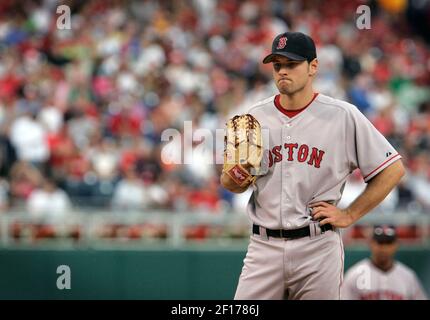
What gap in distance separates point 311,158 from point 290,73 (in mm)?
377

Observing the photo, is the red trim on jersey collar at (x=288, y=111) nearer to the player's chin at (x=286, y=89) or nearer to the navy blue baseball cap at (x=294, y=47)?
the player's chin at (x=286, y=89)

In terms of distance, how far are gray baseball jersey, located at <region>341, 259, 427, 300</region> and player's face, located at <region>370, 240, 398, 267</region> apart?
0.21 ft

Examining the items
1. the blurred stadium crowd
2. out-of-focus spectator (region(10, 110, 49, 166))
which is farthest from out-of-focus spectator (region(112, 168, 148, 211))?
out-of-focus spectator (region(10, 110, 49, 166))

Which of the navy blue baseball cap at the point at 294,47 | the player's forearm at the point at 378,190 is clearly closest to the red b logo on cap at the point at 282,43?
the navy blue baseball cap at the point at 294,47

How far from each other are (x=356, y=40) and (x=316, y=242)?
854 centimetres

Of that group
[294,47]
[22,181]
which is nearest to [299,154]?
[294,47]

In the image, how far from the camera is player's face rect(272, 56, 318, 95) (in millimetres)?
4043

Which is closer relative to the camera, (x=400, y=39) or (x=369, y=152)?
(x=369, y=152)

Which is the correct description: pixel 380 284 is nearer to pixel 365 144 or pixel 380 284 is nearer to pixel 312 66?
pixel 365 144

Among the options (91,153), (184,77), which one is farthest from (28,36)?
(91,153)

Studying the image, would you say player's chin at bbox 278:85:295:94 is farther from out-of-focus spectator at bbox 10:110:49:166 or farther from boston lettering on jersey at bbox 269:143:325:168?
out-of-focus spectator at bbox 10:110:49:166

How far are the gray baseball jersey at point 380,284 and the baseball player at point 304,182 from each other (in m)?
1.98

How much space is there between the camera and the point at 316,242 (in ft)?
13.4
